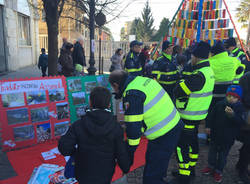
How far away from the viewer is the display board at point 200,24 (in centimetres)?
600

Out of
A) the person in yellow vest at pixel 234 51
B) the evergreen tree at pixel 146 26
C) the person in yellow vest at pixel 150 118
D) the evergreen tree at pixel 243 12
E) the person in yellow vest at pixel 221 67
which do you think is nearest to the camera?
the person in yellow vest at pixel 150 118

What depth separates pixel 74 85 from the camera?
15.0ft

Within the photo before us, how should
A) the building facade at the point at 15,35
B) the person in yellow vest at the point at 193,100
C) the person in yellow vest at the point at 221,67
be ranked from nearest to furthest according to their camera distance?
the person in yellow vest at the point at 193,100
the person in yellow vest at the point at 221,67
the building facade at the point at 15,35

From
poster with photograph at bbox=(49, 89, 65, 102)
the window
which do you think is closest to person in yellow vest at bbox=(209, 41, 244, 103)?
poster with photograph at bbox=(49, 89, 65, 102)

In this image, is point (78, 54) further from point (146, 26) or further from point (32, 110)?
point (146, 26)

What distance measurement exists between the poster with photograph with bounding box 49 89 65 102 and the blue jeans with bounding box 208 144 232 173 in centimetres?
308

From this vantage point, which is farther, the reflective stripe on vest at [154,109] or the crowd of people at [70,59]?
the crowd of people at [70,59]

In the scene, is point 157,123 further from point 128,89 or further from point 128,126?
point 128,89

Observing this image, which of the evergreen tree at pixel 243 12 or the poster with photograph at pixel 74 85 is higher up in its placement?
the evergreen tree at pixel 243 12

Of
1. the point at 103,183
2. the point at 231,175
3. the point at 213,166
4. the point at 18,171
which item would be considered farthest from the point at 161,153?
the point at 18,171

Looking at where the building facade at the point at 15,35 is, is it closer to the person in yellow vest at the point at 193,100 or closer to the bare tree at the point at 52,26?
the bare tree at the point at 52,26

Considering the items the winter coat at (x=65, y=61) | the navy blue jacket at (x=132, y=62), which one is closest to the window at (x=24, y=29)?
the winter coat at (x=65, y=61)

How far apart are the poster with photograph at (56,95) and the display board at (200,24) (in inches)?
149

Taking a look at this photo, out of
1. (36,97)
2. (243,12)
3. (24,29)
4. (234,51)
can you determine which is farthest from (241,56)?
(243,12)
